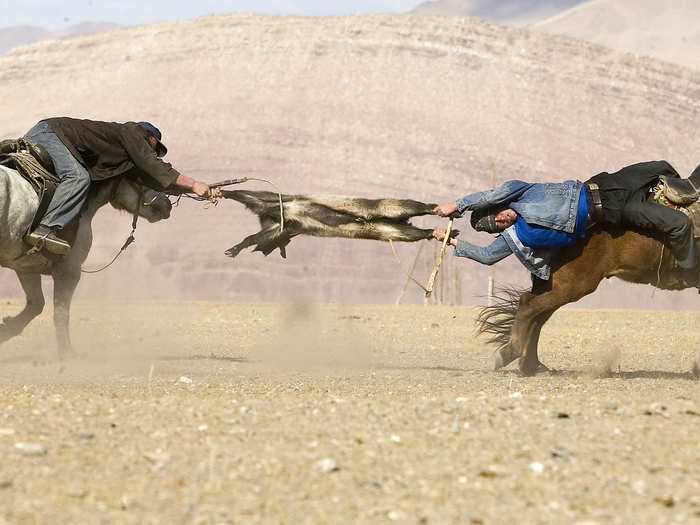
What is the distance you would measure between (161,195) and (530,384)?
406 cm

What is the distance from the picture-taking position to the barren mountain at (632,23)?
149 metres

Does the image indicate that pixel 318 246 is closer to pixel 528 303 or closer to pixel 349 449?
pixel 528 303

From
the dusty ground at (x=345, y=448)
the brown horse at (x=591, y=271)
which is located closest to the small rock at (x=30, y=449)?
the dusty ground at (x=345, y=448)

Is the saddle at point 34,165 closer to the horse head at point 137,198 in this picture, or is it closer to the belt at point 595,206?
the horse head at point 137,198

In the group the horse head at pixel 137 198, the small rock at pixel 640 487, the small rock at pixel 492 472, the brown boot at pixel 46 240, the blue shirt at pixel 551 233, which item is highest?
the horse head at pixel 137 198

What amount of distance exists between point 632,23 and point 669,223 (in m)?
172

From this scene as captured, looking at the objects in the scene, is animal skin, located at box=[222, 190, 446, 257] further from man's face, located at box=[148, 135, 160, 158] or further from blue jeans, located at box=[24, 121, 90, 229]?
blue jeans, located at box=[24, 121, 90, 229]

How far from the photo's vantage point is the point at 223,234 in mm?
47969

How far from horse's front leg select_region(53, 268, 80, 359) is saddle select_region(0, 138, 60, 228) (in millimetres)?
951

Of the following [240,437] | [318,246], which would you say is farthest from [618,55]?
[240,437]

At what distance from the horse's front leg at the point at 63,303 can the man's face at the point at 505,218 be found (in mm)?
4126

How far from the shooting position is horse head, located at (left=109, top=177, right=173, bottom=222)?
9.20 m

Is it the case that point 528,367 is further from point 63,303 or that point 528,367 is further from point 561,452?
point 63,303

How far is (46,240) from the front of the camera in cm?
830
